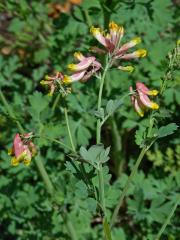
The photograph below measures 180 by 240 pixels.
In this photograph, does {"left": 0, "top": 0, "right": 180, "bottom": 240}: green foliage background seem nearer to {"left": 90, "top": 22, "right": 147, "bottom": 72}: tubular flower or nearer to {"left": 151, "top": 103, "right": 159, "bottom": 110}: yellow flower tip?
{"left": 90, "top": 22, "right": 147, "bottom": 72}: tubular flower

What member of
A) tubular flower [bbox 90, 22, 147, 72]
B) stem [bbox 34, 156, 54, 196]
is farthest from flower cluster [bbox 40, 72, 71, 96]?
stem [bbox 34, 156, 54, 196]

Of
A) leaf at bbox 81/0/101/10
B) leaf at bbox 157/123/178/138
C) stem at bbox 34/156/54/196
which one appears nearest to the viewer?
leaf at bbox 157/123/178/138

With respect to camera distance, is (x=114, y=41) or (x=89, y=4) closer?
(x=114, y=41)

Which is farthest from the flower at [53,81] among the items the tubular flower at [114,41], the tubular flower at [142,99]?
the tubular flower at [142,99]

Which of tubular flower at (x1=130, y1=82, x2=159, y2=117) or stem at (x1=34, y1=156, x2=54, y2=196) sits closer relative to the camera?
tubular flower at (x1=130, y1=82, x2=159, y2=117)

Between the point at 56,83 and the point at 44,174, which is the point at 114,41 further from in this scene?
the point at 44,174

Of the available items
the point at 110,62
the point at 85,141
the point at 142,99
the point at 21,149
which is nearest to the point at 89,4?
the point at 85,141

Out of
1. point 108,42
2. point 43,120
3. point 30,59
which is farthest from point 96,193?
point 30,59

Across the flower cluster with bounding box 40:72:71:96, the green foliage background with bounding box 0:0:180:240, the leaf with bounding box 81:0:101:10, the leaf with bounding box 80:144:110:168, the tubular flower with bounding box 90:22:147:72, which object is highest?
the leaf with bounding box 81:0:101:10

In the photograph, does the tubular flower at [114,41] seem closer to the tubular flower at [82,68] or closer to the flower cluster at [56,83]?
the tubular flower at [82,68]
